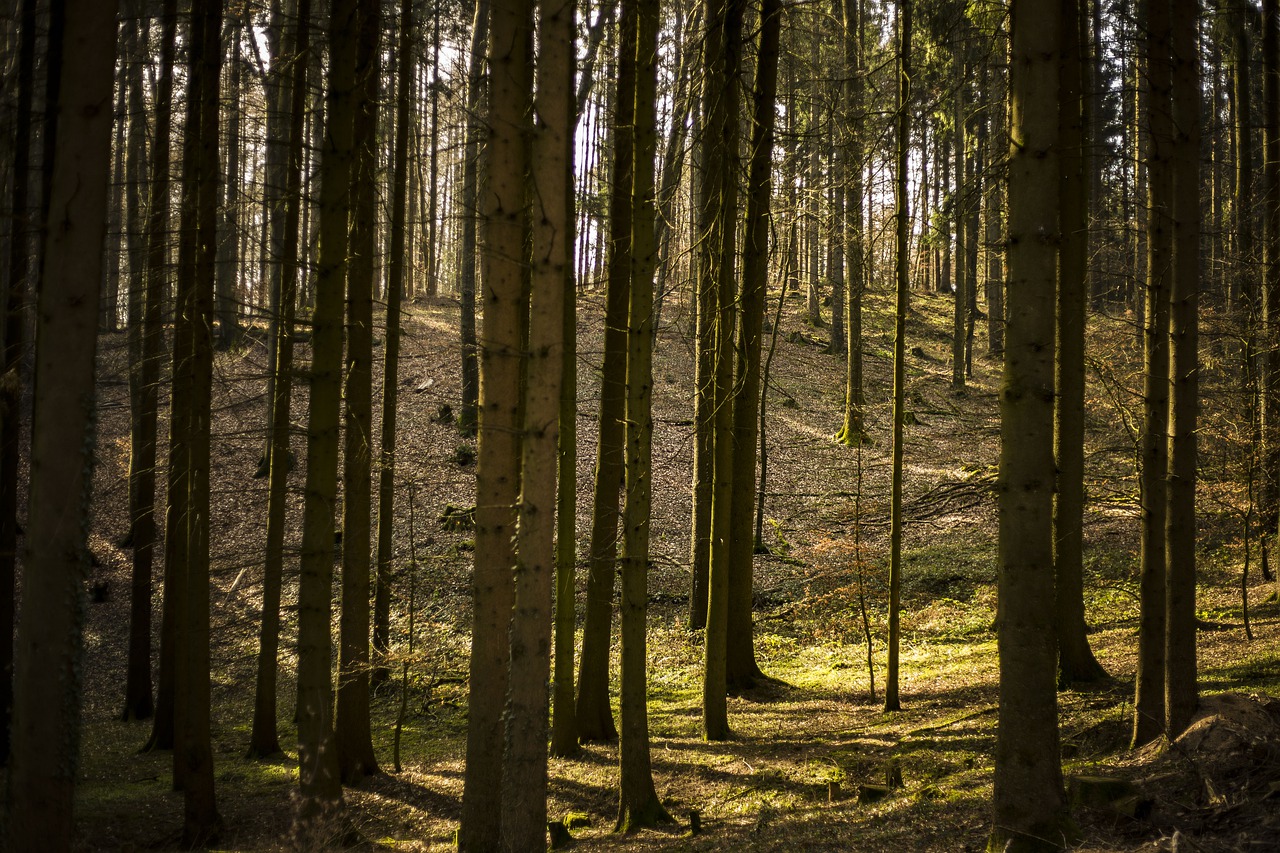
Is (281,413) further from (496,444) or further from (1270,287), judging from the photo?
(1270,287)

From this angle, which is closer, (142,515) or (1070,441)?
(1070,441)

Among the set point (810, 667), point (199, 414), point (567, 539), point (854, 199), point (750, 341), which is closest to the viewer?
point (199, 414)

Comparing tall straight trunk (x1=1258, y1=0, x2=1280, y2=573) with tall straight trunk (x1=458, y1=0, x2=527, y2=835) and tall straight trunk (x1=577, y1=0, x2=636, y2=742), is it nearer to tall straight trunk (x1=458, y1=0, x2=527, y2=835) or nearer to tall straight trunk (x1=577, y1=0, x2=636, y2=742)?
tall straight trunk (x1=577, y1=0, x2=636, y2=742)

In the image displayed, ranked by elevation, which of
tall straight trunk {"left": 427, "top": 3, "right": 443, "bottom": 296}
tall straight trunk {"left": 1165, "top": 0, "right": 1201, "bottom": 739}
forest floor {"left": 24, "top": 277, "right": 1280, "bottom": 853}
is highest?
tall straight trunk {"left": 427, "top": 3, "right": 443, "bottom": 296}

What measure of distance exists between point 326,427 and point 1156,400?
709 cm

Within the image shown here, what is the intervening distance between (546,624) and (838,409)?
20679 mm

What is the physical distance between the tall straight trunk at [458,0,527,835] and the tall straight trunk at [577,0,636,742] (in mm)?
2631

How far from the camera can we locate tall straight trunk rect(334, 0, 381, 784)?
8688 millimetres

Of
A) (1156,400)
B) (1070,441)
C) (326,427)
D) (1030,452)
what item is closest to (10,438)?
(326,427)

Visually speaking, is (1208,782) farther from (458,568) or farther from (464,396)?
(464,396)

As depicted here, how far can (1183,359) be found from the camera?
675 cm

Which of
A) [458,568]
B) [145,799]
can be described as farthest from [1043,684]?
[458,568]

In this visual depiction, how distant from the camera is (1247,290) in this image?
1277cm

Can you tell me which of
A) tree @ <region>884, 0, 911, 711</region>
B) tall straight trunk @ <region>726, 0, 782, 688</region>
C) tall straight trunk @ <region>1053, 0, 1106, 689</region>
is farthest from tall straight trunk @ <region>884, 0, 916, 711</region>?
tall straight trunk @ <region>1053, 0, 1106, 689</region>
